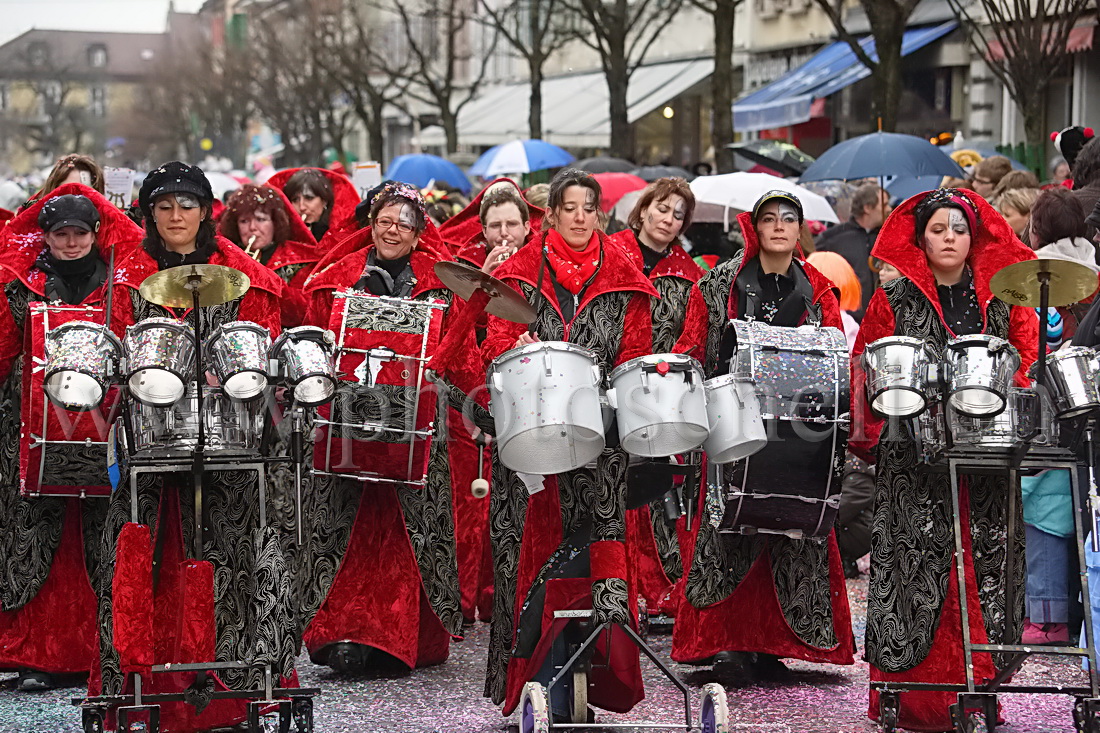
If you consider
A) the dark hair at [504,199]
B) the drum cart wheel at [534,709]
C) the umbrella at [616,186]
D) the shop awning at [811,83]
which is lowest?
the drum cart wheel at [534,709]

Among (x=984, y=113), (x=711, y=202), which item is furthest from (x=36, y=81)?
(x=711, y=202)

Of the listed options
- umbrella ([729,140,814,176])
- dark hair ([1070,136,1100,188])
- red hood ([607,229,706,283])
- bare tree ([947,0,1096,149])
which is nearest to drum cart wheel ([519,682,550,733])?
red hood ([607,229,706,283])

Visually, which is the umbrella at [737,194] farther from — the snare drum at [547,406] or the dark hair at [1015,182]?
the snare drum at [547,406]

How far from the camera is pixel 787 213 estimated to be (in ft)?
21.4

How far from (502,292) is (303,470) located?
7.07ft

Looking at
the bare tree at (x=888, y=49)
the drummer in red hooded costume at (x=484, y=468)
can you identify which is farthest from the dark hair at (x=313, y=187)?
the bare tree at (x=888, y=49)

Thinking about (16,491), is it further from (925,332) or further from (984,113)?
(984,113)

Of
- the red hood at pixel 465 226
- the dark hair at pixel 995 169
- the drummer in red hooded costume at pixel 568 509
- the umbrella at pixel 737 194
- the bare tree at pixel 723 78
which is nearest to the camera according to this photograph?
the drummer in red hooded costume at pixel 568 509

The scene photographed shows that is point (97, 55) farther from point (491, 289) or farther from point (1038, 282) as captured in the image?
point (1038, 282)

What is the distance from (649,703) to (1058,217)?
3.25m

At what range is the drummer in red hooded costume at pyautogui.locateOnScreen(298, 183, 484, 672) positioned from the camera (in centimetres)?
697

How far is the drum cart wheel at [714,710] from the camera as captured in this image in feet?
17.3

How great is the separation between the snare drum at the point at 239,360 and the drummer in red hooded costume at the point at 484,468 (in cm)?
267

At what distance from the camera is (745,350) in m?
5.84
